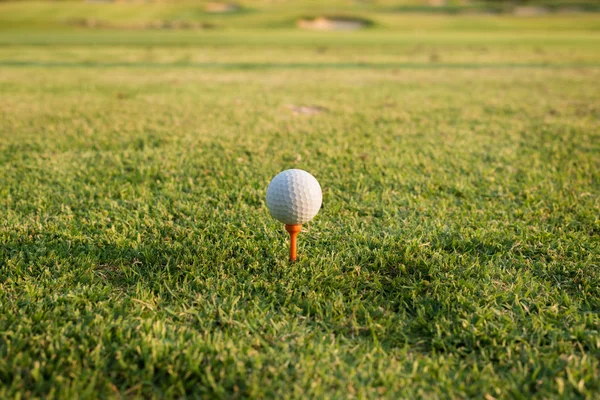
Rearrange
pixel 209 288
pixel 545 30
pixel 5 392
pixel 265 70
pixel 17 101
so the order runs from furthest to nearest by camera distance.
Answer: pixel 545 30, pixel 265 70, pixel 17 101, pixel 209 288, pixel 5 392

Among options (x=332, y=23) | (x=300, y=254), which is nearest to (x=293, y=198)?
(x=300, y=254)

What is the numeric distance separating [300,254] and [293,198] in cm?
40

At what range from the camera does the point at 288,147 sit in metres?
3.96

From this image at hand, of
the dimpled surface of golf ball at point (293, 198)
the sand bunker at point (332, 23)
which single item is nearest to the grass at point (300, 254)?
the dimpled surface of golf ball at point (293, 198)

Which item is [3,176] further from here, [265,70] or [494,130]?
[265,70]

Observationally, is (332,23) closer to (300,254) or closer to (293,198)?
(300,254)

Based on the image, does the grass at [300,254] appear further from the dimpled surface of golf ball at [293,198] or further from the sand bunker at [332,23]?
the sand bunker at [332,23]

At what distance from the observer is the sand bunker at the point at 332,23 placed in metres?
23.4

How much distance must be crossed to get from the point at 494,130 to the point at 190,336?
4151mm

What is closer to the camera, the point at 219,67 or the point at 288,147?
the point at 288,147

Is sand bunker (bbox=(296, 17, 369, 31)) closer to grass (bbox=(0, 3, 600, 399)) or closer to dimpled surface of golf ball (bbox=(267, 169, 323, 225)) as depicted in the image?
grass (bbox=(0, 3, 600, 399))

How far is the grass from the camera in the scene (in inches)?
58.4

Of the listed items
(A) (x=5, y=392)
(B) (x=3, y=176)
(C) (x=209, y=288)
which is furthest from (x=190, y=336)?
(B) (x=3, y=176)

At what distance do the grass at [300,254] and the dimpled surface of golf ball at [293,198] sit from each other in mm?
300
